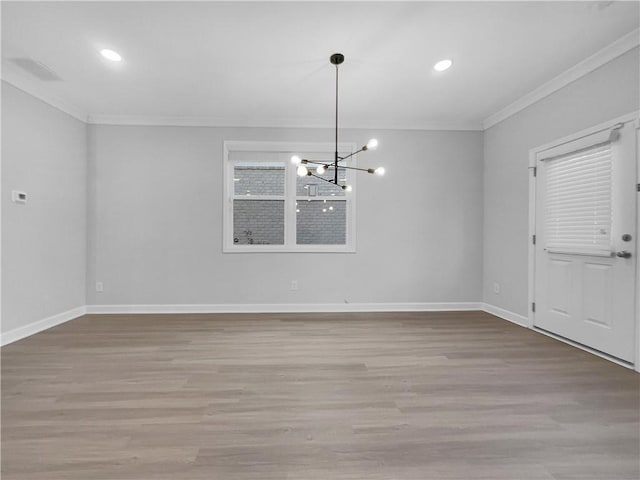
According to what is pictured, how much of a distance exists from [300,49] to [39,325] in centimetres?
401

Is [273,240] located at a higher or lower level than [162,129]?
lower

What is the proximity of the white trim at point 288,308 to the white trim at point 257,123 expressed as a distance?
8.22 ft

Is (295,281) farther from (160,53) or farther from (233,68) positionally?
(160,53)

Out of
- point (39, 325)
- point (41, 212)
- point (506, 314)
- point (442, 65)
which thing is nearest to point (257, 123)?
point (442, 65)

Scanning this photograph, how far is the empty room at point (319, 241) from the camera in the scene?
5.78ft

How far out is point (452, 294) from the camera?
4.70 metres

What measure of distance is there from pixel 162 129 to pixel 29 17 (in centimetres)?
207

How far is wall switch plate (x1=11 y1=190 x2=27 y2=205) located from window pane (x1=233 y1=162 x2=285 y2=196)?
7.49 feet

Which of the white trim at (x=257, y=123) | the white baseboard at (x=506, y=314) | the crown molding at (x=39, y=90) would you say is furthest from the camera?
the white trim at (x=257, y=123)

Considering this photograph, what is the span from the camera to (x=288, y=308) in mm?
4578

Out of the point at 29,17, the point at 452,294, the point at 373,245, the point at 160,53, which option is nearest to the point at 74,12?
the point at 29,17

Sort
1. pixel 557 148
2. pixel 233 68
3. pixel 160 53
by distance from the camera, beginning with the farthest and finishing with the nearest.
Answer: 1. pixel 557 148
2. pixel 233 68
3. pixel 160 53

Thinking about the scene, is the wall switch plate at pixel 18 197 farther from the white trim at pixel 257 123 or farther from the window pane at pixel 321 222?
the window pane at pixel 321 222

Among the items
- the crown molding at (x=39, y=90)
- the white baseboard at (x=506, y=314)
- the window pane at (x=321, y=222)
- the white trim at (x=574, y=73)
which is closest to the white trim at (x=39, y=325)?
the crown molding at (x=39, y=90)
